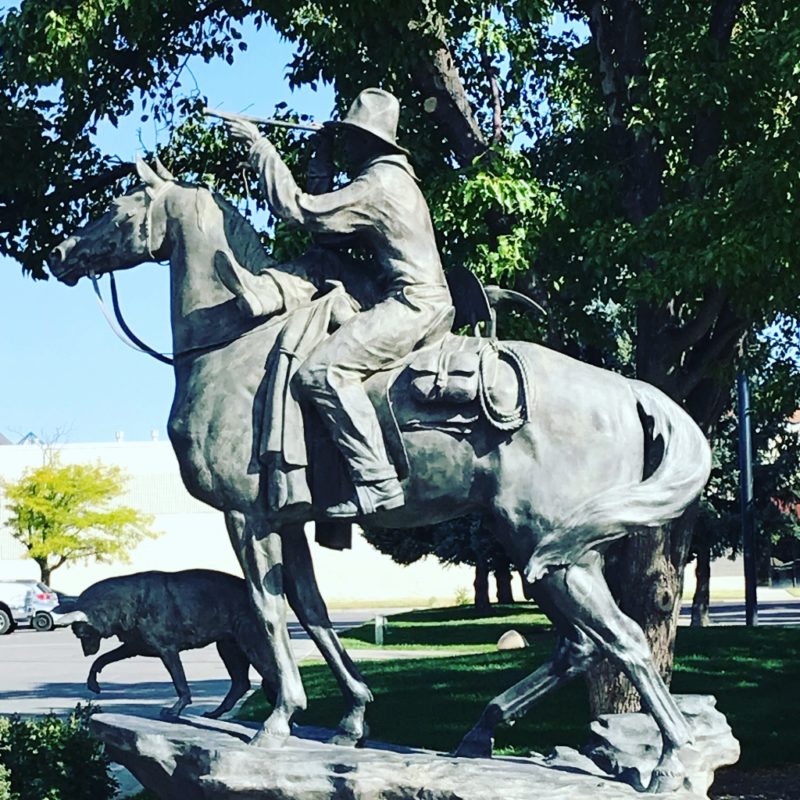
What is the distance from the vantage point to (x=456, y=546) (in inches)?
1313

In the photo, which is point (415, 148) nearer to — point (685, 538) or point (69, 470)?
point (685, 538)

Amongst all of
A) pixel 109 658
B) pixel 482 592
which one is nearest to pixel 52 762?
pixel 109 658

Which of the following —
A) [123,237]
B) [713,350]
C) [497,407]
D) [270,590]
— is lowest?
[270,590]

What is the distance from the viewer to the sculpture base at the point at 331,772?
5.91 meters

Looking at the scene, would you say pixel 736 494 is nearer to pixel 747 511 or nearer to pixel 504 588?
pixel 747 511

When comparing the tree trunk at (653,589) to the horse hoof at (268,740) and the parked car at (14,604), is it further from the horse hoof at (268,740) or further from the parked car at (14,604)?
the parked car at (14,604)

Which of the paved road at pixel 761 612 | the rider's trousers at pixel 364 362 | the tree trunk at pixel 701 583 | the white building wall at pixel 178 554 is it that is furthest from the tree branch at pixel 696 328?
the white building wall at pixel 178 554

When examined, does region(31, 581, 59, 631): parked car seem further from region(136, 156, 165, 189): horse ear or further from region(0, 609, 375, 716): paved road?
region(136, 156, 165, 189): horse ear

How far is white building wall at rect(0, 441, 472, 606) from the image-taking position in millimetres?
50875

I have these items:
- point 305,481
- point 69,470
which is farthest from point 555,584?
point 69,470

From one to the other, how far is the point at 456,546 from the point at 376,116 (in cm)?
2699

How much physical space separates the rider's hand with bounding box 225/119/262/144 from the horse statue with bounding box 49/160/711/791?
0.38m

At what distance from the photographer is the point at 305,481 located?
6.51 meters

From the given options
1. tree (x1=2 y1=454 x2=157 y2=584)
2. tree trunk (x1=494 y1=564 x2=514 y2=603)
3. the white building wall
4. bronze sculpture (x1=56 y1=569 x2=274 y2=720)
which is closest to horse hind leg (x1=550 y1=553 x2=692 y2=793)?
bronze sculpture (x1=56 y1=569 x2=274 y2=720)
